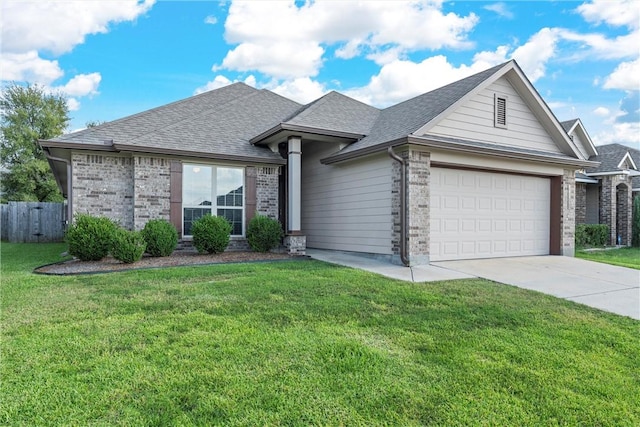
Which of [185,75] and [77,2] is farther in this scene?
[185,75]

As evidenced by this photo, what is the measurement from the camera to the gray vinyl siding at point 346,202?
965 centimetres

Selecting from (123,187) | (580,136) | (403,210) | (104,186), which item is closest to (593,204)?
(580,136)

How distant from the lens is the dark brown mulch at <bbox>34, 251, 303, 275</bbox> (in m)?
7.77

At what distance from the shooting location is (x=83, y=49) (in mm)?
16438

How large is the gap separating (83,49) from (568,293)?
1903 centimetres

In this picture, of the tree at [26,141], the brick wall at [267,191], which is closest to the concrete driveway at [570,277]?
the brick wall at [267,191]

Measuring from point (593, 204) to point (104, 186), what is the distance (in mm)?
20421

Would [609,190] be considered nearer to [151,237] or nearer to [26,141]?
[151,237]

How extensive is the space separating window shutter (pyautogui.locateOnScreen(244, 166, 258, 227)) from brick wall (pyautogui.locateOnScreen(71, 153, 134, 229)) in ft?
9.76

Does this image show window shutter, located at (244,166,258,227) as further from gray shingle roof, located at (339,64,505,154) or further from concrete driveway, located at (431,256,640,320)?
concrete driveway, located at (431,256,640,320)

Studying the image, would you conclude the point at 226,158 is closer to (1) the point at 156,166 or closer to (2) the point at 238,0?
(1) the point at 156,166

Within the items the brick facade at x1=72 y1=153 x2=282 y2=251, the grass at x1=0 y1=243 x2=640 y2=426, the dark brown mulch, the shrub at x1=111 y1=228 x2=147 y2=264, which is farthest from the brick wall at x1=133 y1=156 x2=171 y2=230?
the grass at x1=0 y1=243 x2=640 y2=426

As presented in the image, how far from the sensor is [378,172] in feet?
32.1

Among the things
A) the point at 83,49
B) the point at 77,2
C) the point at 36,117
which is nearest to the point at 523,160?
the point at 77,2
